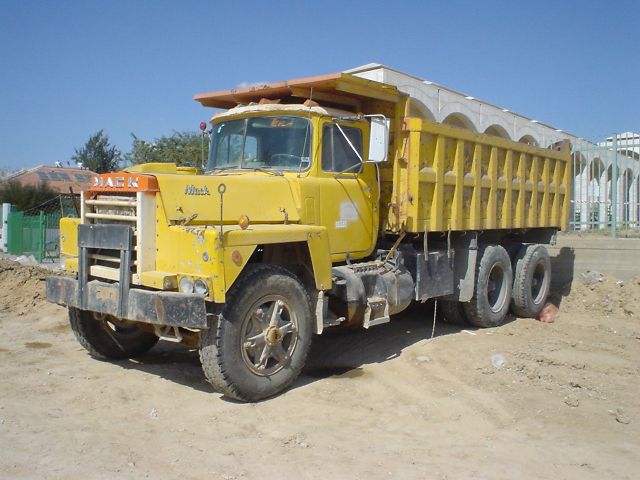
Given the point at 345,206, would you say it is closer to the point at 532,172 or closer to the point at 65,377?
the point at 65,377

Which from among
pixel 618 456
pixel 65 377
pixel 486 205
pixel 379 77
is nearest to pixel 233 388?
pixel 65 377

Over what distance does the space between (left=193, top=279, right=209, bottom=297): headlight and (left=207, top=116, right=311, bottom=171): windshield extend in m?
1.81

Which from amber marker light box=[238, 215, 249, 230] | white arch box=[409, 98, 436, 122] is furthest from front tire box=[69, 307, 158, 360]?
white arch box=[409, 98, 436, 122]

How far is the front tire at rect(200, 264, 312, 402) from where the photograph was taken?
207 inches

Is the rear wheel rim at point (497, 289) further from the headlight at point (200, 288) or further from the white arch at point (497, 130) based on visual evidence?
the white arch at point (497, 130)

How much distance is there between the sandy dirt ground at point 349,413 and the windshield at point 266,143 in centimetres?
215

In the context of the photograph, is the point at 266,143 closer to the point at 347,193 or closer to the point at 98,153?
the point at 347,193

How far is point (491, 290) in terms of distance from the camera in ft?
31.1

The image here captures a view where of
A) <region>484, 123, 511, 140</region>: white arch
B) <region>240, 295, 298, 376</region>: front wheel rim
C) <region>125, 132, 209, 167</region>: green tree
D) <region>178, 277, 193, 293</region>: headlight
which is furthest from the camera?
<region>125, 132, 209, 167</region>: green tree

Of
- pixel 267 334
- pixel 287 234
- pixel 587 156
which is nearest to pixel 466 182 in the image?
pixel 287 234

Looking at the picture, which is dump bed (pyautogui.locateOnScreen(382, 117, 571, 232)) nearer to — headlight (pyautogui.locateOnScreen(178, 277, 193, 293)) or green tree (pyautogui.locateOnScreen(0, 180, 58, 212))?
headlight (pyautogui.locateOnScreen(178, 277, 193, 293))

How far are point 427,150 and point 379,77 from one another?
274 inches

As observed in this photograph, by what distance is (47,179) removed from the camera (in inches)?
1560

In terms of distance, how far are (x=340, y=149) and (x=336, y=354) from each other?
2296mm
